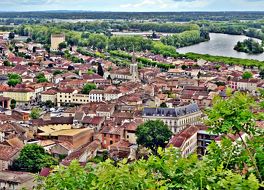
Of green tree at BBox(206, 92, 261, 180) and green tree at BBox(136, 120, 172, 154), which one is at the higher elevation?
green tree at BBox(206, 92, 261, 180)

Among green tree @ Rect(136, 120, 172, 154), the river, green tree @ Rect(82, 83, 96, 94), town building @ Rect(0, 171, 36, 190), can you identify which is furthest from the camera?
the river

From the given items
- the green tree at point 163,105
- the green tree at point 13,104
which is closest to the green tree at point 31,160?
the green tree at point 163,105

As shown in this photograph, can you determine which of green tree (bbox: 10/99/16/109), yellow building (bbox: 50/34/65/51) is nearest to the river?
yellow building (bbox: 50/34/65/51)

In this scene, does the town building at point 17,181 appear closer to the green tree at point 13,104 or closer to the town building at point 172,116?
the town building at point 172,116

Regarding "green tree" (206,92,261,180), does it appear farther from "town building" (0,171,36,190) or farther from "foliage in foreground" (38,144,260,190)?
"town building" (0,171,36,190)

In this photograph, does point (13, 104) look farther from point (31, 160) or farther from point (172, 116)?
point (31, 160)
